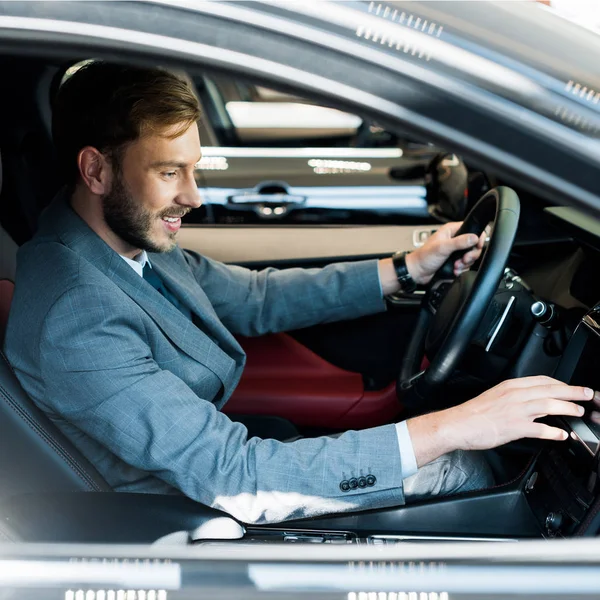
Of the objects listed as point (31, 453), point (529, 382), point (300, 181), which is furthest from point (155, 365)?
point (300, 181)

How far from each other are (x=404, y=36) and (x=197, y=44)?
19cm

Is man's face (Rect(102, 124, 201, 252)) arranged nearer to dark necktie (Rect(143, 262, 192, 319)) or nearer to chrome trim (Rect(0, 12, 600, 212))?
dark necktie (Rect(143, 262, 192, 319))

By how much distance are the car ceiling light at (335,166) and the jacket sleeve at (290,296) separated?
1.11 meters

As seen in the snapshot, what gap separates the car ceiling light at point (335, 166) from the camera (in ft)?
10.3

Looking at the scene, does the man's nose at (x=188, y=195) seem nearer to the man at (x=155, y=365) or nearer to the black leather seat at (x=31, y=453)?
the man at (x=155, y=365)

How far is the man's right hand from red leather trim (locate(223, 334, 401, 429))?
94 cm

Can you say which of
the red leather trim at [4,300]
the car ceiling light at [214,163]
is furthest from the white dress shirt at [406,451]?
the car ceiling light at [214,163]

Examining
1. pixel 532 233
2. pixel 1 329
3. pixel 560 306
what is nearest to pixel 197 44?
pixel 1 329

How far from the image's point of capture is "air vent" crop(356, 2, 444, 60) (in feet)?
2.52

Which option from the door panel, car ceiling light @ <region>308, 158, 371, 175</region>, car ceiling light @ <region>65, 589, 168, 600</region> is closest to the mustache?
the door panel

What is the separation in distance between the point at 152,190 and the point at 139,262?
0.58ft

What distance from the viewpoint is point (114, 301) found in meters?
1.36

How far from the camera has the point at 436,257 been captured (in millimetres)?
1896

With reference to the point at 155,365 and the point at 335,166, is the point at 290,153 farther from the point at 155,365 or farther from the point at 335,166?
the point at 155,365
